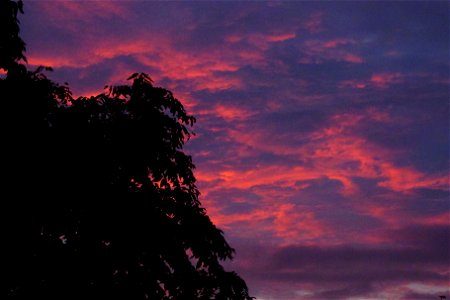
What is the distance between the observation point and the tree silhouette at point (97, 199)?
18547 millimetres

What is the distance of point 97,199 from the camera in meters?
20.0

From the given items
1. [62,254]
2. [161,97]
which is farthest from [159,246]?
[161,97]

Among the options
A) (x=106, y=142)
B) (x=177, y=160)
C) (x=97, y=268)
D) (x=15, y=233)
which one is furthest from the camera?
(x=177, y=160)

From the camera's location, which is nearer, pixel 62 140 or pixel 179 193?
pixel 62 140

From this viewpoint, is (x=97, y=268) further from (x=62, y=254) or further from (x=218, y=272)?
(x=218, y=272)

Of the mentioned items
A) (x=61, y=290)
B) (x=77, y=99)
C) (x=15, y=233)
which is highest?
(x=77, y=99)

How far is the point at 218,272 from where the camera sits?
76.9 feet

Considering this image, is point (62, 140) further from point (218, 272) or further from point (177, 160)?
point (218, 272)

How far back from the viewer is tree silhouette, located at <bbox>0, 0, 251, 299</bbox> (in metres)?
18.5

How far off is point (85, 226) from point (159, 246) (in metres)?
2.62

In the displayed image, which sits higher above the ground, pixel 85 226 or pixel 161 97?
pixel 161 97

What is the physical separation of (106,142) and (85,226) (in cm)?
266

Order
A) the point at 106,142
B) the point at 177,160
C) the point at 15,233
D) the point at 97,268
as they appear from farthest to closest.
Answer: the point at 177,160 → the point at 106,142 → the point at 97,268 → the point at 15,233

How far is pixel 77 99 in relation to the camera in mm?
21750
